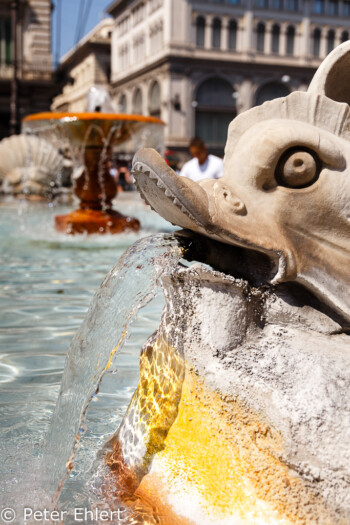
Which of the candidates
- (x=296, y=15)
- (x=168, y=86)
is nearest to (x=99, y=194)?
(x=168, y=86)

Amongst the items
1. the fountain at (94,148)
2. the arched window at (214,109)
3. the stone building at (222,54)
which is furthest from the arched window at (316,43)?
the fountain at (94,148)

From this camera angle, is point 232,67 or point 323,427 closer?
point 323,427

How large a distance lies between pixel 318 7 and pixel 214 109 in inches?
411

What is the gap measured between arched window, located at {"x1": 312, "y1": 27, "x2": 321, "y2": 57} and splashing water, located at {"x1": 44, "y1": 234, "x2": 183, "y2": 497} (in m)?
42.8

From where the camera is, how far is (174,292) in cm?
152

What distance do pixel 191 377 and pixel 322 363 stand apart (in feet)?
0.99

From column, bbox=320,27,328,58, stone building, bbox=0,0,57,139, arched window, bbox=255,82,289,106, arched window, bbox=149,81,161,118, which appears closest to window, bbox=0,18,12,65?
stone building, bbox=0,0,57,139

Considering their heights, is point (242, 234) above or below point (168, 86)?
below

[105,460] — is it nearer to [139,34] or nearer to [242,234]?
[242,234]

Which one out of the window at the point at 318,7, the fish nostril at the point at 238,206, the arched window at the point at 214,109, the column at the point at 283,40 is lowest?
the fish nostril at the point at 238,206

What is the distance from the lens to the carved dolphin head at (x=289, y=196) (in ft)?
4.49

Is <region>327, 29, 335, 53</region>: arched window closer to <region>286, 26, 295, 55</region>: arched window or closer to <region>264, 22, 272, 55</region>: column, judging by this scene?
<region>286, 26, 295, 55</region>: arched window

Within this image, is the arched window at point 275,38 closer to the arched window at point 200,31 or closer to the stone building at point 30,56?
the arched window at point 200,31

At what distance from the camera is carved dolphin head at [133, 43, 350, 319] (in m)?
1.37
